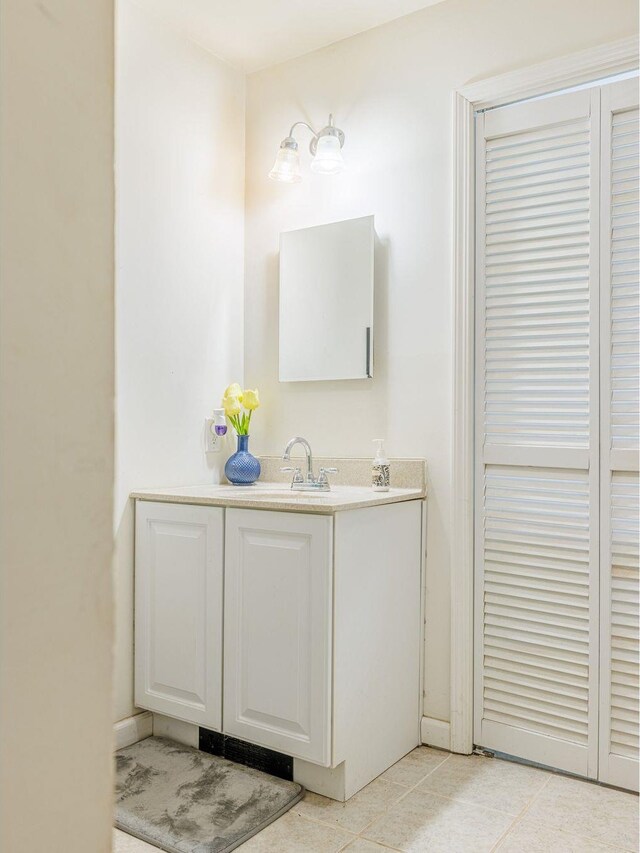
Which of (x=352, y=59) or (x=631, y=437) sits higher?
(x=352, y=59)

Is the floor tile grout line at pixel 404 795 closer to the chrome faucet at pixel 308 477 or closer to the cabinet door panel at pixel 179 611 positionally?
the cabinet door panel at pixel 179 611

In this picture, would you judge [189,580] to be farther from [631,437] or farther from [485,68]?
[485,68]

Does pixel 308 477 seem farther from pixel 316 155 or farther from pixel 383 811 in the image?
pixel 316 155

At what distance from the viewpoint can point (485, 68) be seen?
7.55ft

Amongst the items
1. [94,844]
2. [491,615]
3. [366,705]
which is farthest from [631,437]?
[94,844]

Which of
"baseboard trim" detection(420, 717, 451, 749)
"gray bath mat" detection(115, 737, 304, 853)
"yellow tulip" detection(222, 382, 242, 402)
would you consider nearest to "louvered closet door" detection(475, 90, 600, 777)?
"baseboard trim" detection(420, 717, 451, 749)

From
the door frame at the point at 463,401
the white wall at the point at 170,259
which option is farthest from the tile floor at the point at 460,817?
the white wall at the point at 170,259

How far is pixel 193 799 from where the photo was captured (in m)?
1.93

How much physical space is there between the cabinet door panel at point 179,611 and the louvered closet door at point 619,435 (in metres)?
1.19

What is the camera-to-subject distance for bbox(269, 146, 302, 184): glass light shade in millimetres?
2617

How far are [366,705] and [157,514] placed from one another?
0.92 meters

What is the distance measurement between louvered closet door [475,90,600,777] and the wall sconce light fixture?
20.8 inches

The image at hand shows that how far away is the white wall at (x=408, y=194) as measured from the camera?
229cm

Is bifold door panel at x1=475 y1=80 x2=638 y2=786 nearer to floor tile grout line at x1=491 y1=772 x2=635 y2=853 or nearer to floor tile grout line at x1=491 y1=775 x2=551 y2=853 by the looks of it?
floor tile grout line at x1=491 y1=775 x2=551 y2=853
